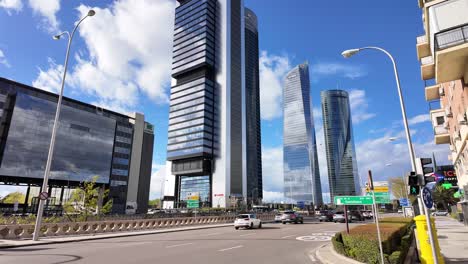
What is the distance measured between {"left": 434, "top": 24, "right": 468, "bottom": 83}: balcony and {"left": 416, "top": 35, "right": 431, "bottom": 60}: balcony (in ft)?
47.6

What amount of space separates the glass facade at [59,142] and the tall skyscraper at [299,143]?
111550 millimetres

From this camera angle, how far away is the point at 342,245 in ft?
39.7

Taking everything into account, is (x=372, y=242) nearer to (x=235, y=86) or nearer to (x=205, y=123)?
(x=205, y=123)

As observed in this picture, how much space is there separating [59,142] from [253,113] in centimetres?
10772

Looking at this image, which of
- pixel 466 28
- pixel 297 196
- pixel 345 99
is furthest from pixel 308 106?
pixel 466 28

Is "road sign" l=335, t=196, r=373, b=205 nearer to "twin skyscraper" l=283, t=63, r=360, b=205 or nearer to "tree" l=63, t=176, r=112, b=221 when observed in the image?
"tree" l=63, t=176, r=112, b=221

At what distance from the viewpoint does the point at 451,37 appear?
49.9ft

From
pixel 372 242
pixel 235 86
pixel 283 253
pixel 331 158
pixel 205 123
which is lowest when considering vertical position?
pixel 283 253

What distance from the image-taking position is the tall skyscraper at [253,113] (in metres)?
157

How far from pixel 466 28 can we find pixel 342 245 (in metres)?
13.2

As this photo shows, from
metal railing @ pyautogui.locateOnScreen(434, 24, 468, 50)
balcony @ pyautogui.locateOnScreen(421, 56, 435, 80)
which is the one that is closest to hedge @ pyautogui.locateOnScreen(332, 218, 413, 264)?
metal railing @ pyautogui.locateOnScreen(434, 24, 468, 50)

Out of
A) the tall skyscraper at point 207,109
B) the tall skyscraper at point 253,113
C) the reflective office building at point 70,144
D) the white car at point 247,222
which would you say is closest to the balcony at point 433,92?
the white car at point 247,222

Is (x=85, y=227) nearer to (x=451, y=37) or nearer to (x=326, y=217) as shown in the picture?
(x=451, y=37)

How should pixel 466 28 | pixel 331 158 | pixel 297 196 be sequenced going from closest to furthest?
pixel 466 28, pixel 331 158, pixel 297 196
